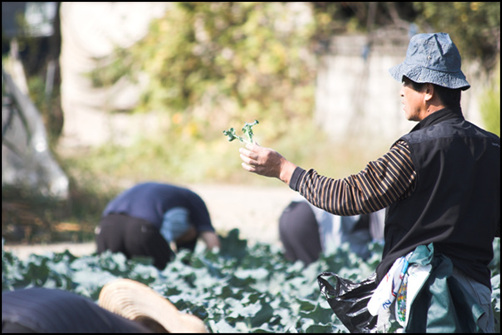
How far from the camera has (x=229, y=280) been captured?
4.05m

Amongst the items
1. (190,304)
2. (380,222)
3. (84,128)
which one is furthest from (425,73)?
(84,128)

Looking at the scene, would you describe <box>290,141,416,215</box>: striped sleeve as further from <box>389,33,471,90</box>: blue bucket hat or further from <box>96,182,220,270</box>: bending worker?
<box>96,182,220,270</box>: bending worker

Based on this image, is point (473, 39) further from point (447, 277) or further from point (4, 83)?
point (447, 277)

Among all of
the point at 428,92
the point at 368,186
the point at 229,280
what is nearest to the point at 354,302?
the point at 368,186

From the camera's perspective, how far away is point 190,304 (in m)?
3.54

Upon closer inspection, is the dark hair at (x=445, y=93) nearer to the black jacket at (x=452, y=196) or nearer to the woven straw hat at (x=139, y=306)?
the black jacket at (x=452, y=196)

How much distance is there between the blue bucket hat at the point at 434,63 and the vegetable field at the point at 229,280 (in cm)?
135

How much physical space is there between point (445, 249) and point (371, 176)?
35 centimetres

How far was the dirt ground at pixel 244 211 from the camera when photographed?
7164 millimetres

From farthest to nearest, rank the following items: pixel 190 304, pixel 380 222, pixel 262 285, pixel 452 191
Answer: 1. pixel 380 222
2. pixel 262 285
3. pixel 190 304
4. pixel 452 191

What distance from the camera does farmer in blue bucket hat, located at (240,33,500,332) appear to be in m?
2.33

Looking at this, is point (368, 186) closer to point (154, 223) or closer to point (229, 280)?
point (229, 280)

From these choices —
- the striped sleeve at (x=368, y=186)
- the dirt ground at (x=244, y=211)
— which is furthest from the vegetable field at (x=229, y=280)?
the dirt ground at (x=244, y=211)

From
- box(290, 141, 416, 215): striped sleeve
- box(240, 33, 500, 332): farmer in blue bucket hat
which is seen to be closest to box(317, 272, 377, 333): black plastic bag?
box(240, 33, 500, 332): farmer in blue bucket hat
